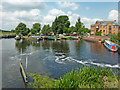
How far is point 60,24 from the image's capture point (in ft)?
481

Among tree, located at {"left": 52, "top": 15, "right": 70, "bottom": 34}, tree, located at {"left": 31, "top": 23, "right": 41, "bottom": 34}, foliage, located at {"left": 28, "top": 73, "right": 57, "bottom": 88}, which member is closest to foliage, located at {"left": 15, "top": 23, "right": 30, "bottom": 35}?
tree, located at {"left": 31, "top": 23, "right": 41, "bottom": 34}

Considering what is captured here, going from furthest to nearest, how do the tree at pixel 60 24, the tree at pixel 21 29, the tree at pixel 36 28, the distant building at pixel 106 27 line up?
the tree at pixel 36 28, the tree at pixel 21 29, the tree at pixel 60 24, the distant building at pixel 106 27

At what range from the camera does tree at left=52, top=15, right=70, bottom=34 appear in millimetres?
144625

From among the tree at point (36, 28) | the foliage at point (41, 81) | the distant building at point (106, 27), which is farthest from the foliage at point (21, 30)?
the foliage at point (41, 81)

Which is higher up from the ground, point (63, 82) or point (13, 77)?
point (63, 82)

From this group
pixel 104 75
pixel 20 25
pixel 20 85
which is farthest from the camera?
pixel 20 25

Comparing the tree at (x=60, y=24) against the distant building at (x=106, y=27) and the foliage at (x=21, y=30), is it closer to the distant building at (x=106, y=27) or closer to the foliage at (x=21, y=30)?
the distant building at (x=106, y=27)

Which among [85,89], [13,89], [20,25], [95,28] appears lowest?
[13,89]

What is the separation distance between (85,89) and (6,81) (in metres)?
14.6

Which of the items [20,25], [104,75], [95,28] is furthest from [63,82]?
[20,25]

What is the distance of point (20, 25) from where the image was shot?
578 feet

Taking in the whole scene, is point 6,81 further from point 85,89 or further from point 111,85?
point 111,85

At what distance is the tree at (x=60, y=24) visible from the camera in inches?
5694

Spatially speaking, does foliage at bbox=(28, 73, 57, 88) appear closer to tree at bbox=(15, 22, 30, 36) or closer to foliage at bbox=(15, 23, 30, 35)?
foliage at bbox=(15, 23, 30, 35)
